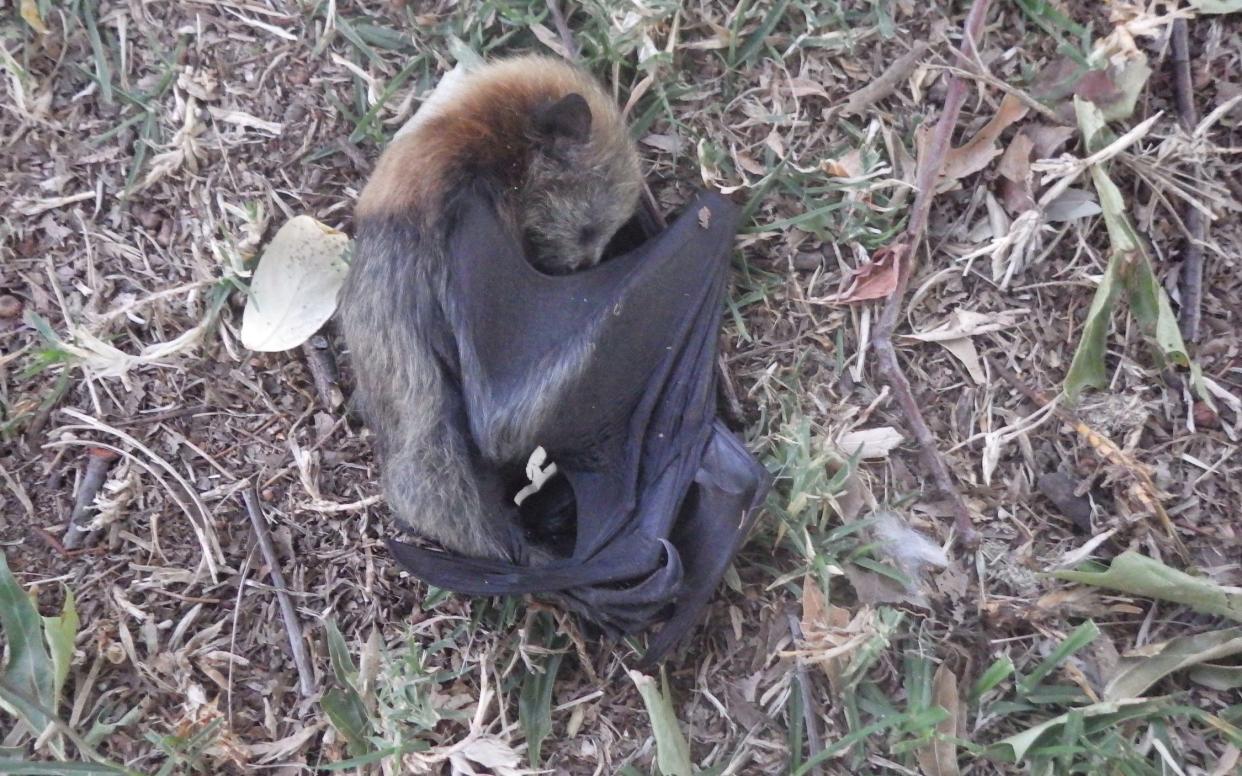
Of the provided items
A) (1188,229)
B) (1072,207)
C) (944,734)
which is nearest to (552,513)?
(944,734)

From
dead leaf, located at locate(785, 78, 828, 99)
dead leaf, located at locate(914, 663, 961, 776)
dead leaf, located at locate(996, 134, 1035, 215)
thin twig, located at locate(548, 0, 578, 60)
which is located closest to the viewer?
dead leaf, located at locate(914, 663, 961, 776)

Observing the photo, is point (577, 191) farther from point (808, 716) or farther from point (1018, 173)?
point (808, 716)

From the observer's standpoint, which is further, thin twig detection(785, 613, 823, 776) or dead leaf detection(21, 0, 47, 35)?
dead leaf detection(21, 0, 47, 35)

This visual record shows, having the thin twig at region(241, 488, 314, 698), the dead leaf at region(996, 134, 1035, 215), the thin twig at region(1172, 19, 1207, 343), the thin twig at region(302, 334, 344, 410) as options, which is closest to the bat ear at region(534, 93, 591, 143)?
the thin twig at region(302, 334, 344, 410)

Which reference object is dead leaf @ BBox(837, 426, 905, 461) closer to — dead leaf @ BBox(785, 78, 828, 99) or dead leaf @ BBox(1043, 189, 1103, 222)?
dead leaf @ BBox(1043, 189, 1103, 222)

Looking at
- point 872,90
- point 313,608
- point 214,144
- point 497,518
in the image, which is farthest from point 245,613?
point 872,90

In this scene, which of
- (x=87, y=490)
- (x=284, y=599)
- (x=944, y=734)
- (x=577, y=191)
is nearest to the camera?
(x=944, y=734)
